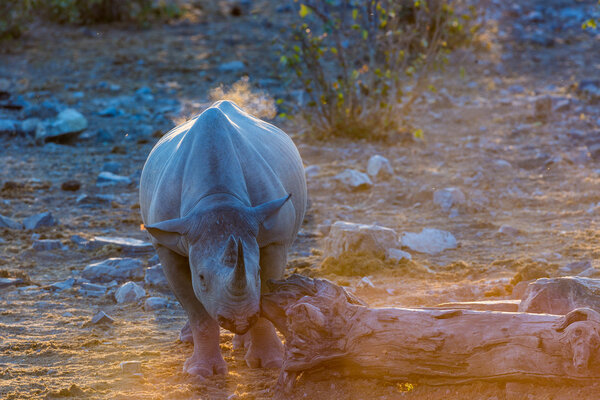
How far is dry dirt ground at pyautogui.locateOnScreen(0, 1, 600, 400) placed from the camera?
467 centimetres

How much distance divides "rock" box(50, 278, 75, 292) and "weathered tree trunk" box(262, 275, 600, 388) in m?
2.63

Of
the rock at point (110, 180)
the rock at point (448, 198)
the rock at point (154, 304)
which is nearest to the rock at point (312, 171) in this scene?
the rock at point (448, 198)

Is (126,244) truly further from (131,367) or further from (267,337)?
(267,337)

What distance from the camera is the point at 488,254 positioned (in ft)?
22.3

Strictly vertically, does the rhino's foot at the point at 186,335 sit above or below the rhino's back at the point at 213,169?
below

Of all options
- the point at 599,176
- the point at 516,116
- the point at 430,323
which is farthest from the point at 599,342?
the point at 516,116

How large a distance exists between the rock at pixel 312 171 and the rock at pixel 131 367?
469cm

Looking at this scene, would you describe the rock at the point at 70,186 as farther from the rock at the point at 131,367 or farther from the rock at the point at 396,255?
the rock at the point at 131,367

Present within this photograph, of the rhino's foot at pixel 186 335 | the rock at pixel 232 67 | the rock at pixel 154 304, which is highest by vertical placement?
the rock at pixel 232 67

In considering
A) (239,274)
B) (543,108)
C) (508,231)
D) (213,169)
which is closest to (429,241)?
(508,231)

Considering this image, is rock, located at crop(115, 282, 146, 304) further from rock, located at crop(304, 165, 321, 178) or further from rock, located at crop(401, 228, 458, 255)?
rock, located at crop(304, 165, 321, 178)

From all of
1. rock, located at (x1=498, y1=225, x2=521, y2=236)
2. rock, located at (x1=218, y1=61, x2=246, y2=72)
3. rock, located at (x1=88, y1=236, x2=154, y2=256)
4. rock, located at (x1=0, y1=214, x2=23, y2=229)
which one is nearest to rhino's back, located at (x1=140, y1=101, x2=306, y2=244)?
rock, located at (x1=88, y1=236, x2=154, y2=256)

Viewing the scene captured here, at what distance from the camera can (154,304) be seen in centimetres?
589

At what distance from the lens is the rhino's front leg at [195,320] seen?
4.61 meters
